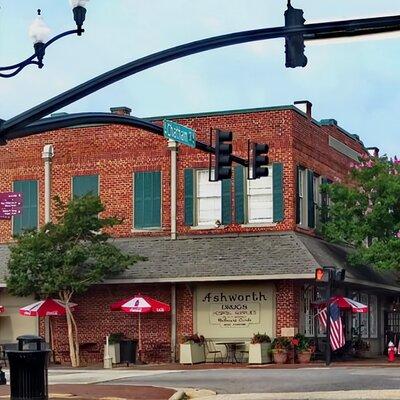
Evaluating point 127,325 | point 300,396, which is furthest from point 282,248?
point 300,396

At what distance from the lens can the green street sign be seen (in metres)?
22.2

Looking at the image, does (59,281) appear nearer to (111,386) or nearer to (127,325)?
(127,325)

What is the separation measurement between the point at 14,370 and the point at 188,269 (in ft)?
52.4

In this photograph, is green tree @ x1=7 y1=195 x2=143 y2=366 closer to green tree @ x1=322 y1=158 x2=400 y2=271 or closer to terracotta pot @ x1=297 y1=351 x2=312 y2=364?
terracotta pot @ x1=297 y1=351 x2=312 y2=364

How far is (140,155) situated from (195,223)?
313 cm

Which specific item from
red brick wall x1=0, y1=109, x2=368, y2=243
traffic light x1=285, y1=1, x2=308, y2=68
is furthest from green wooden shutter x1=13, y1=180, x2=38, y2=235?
traffic light x1=285, y1=1, x2=308, y2=68

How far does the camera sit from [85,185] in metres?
37.3

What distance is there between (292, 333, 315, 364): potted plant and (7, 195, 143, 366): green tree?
561 cm

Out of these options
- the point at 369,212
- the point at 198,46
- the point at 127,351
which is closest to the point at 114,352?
the point at 127,351

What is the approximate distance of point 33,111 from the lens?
1692 centimetres

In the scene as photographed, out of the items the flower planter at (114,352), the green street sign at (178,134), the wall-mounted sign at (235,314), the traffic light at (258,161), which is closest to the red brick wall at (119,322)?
the wall-mounted sign at (235,314)

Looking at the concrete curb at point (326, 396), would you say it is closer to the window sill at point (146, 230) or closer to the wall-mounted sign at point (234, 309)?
the wall-mounted sign at point (234, 309)

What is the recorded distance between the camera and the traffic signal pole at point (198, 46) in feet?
44.2

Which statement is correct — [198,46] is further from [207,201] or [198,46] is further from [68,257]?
[207,201]
